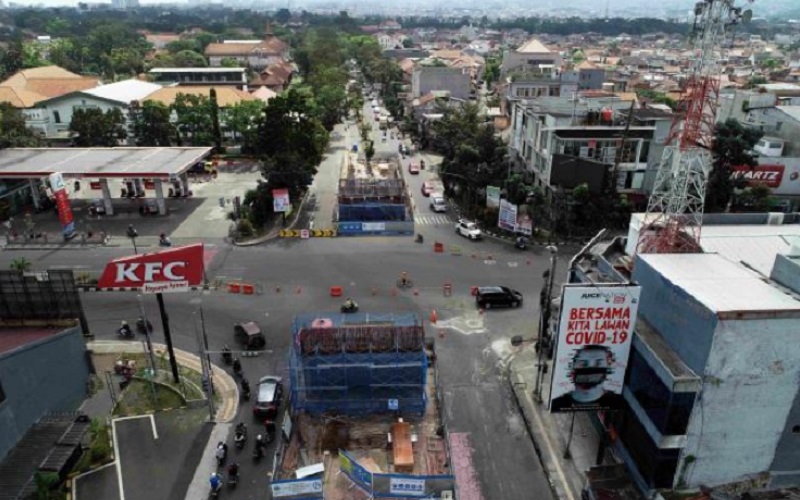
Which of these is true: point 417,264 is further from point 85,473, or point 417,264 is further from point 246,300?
point 85,473

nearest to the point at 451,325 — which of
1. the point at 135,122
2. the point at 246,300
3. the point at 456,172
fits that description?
the point at 246,300

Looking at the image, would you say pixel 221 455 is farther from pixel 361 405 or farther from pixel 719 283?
pixel 719 283

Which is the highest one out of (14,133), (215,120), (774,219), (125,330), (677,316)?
(677,316)

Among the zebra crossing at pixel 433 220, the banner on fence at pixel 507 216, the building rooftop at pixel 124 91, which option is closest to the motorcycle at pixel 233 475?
the banner on fence at pixel 507 216

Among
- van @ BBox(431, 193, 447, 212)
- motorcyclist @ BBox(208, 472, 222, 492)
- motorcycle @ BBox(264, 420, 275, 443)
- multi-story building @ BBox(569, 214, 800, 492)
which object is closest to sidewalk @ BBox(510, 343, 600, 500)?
multi-story building @ BBox(569, 214, 800, 492)

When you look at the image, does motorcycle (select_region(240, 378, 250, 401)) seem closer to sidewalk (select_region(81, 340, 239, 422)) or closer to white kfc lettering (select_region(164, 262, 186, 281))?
sidewalk (select_region(81, 340, 239, 422))

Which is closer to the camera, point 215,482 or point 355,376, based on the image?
point 215,482

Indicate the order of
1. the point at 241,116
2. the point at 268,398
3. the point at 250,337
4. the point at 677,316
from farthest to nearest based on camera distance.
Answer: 1. the point at 241,116
2. the point at 250,337
3. the point at 268,398
4. the point at 677,316

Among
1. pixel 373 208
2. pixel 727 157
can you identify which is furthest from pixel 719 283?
pixel 727 157
